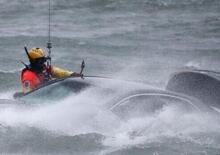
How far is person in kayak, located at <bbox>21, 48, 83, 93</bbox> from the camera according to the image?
12.4 meters

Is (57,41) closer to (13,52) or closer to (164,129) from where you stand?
(13,52)

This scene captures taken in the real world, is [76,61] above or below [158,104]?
below

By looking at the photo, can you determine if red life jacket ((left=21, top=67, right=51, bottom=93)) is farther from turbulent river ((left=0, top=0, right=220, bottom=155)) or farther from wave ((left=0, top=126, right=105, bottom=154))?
wave ((left=0, top=126, right=105, bottom=154))

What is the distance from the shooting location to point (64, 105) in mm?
11156

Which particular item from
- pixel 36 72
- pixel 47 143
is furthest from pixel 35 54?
pixel 47 143

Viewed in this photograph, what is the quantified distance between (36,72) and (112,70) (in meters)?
6.43

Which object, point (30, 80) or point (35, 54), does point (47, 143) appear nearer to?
point (30, 80)

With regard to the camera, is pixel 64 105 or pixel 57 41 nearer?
pixel 64 105

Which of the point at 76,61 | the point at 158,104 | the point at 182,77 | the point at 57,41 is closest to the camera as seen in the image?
the point at 158,104

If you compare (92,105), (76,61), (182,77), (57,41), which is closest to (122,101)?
(92,105)

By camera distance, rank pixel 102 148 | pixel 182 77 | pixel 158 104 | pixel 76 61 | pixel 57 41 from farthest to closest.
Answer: pixel 57 41 < pixel 76 61 < pixel 182 77 < pixel 158 104 < pixel 102 148

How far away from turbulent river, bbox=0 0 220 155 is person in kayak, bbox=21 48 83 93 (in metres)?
0.75

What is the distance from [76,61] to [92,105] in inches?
363

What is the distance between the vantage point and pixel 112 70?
18.8 metres
